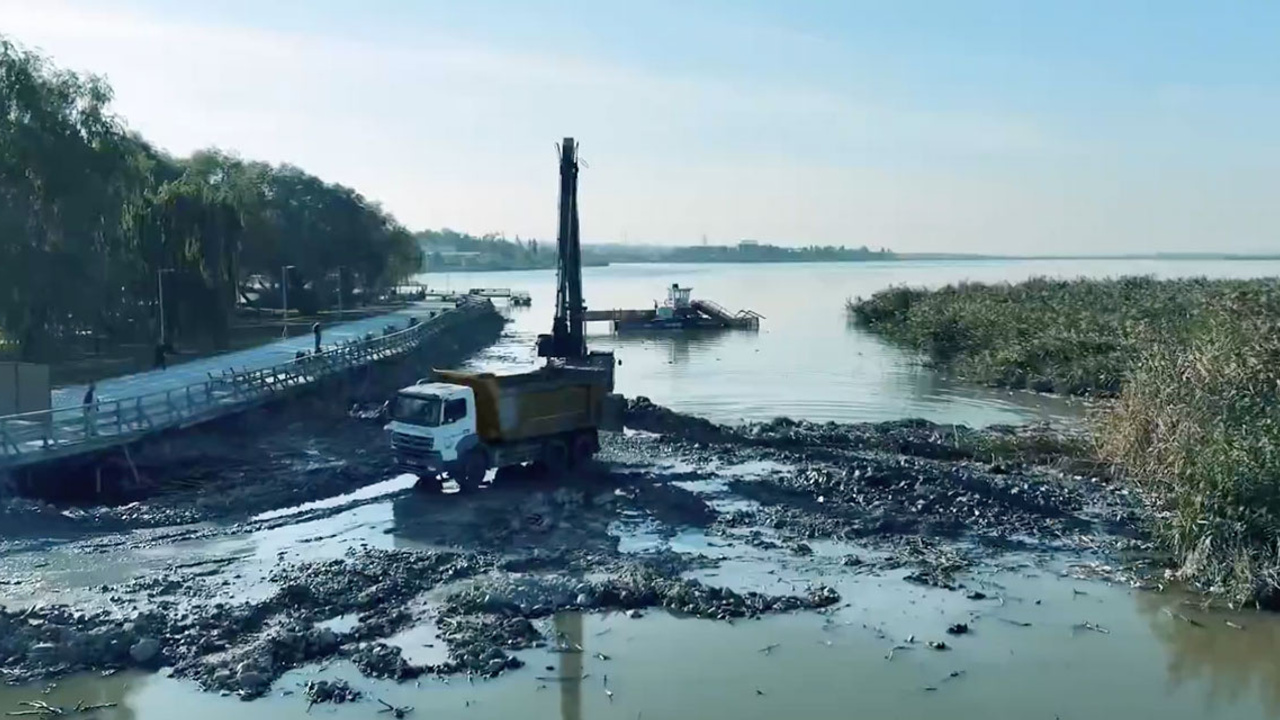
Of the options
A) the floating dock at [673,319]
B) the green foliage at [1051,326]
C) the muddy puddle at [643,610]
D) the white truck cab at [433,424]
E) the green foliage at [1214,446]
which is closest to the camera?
the muddy puddle at [643,610]

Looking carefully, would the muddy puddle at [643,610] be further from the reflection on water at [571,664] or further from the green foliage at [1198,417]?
the green foliage at [1198,417]

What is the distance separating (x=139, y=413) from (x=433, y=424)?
8286 millimetres

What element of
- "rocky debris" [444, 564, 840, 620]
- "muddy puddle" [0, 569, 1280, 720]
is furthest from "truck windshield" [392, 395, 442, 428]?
"muddy puddle" [0, 569, 1280, 720]

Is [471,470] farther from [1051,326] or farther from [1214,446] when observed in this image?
[1051,326]

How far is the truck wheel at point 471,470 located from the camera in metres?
24.5

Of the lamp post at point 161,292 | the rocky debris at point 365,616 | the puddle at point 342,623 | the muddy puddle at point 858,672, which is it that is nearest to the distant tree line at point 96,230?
the lamp post at point 161,292

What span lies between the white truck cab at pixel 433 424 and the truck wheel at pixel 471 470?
0.26 metres

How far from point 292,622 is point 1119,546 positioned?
14407mm

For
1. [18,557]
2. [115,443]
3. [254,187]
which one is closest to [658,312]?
[254,187]

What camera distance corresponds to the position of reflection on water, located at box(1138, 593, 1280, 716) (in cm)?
1551

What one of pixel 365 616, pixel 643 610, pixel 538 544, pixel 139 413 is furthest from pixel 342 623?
pixel 139 413

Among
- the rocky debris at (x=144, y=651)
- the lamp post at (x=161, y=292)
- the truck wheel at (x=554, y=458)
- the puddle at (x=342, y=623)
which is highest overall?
the lamp post at (x=161, y=292)

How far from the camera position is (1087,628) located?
17.3 metres

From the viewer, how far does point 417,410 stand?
2427cm
